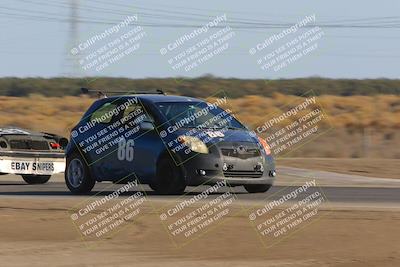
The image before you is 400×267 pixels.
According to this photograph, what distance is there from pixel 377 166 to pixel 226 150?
11.1m

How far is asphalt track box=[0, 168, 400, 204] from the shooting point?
60.6 ft

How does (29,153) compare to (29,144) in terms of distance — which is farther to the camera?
(29,144)

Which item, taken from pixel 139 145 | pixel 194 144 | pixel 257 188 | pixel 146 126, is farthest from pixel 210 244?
pixel 257 188

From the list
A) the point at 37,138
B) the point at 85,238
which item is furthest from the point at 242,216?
the point at 37,138

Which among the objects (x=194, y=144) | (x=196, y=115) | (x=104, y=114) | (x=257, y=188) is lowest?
(x=257, y=188)

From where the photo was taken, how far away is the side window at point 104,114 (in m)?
19.1

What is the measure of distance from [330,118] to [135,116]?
37213 millimetres

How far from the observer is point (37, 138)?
2195 centimetres

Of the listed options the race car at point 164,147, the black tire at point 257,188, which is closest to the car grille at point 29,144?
the race car at point 164,147

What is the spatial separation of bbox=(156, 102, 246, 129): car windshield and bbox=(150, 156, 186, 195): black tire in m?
0.65

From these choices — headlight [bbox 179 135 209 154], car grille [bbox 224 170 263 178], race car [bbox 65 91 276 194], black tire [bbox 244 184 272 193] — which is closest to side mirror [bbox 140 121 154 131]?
race car [bbox 65 91 276 194]

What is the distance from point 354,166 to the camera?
28.3m

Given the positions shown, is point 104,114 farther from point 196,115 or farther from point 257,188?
point 257,188

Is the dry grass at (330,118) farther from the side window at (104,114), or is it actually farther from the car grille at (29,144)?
the side window at (104,114)
